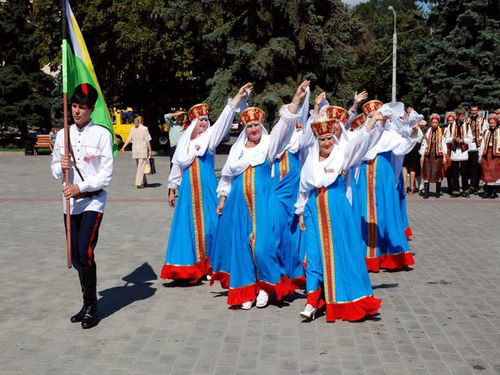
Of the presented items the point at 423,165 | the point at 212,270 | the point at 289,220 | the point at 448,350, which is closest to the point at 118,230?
the point at 212,270

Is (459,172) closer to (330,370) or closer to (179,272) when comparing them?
(179,272)

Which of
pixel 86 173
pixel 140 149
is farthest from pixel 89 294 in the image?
pixel 140 149

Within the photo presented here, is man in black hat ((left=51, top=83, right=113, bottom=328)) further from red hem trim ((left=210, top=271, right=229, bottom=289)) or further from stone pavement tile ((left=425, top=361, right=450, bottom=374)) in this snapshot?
stone pavement tile ((left=425, top=361, right=450, bottom=374))

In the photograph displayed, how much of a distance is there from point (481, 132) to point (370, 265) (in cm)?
997

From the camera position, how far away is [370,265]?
337 inches

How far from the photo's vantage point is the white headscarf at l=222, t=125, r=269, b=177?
269 inches

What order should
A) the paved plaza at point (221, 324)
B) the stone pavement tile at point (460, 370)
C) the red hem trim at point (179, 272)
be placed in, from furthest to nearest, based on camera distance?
the red hem trim at point (179, 272), the paved plaza at point (221, 324), the stone pavement tile at point (460, 370)

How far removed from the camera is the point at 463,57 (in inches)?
1336

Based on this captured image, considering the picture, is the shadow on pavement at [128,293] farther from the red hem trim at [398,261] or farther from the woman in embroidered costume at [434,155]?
the woman in embroidered costume at [434,155]

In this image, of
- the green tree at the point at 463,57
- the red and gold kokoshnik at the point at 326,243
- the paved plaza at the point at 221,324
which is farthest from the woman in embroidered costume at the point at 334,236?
the green tree at the point at 463,57

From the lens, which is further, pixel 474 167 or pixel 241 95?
pixel 474 167

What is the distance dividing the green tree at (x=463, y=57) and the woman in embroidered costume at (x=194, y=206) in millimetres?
27749

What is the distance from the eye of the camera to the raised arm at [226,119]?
23.3 feet

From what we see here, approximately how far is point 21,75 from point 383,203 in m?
34.0
